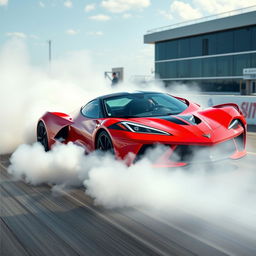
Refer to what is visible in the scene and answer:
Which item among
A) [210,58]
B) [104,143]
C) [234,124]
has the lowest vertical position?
[104,143]

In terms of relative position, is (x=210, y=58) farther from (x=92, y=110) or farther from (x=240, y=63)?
(x=92, y=110)

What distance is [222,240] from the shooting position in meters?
3.27

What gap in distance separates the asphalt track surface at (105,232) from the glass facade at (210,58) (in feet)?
118

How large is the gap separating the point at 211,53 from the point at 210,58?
21.0 inches

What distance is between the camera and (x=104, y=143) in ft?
17.7

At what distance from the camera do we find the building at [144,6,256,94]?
38.0m

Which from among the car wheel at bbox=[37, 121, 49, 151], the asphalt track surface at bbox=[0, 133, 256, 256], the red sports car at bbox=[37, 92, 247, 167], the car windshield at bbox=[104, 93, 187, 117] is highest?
the car windshield at bbox=[104, 93, 187, 117]

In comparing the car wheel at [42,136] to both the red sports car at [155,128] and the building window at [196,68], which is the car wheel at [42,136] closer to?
the red sports car at [155,128]

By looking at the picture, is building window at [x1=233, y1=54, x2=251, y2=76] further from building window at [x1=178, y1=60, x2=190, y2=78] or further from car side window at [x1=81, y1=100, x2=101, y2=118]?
car side window at [x1=81, y1=100, x2=101, y2=118]

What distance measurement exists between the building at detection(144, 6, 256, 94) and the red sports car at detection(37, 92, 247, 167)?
31.8 meters

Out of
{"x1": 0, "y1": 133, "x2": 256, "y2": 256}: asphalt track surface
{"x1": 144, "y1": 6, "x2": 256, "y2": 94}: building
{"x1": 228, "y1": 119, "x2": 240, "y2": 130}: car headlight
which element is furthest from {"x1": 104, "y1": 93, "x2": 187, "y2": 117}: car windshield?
{"x1": 144, "y1": 6, "x2": 256, "y2": 94}: building

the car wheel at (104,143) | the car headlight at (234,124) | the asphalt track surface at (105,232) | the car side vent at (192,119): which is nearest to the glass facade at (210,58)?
the car headlight at (234,124)

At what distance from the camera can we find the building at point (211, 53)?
3800 centimetres

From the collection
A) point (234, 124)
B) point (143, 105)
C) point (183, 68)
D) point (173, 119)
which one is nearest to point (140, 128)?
point (173, 119)
